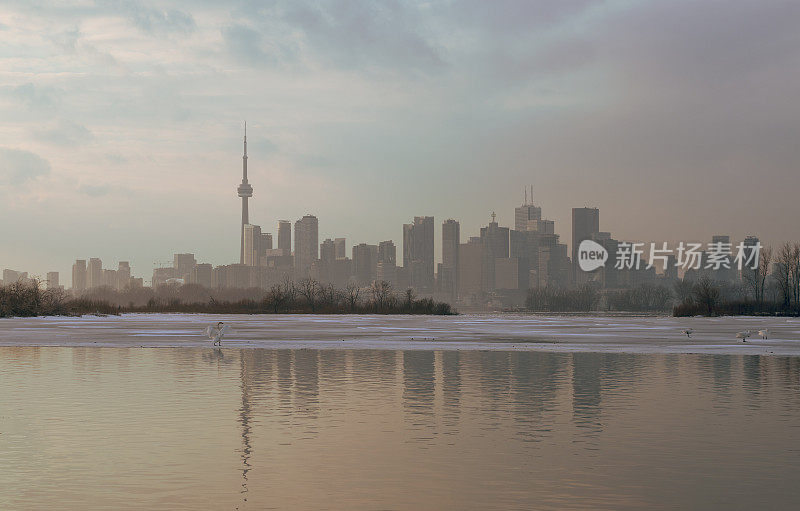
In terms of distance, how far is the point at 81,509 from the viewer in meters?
9.39

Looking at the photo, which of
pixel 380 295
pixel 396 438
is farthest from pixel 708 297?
pixel 396 438

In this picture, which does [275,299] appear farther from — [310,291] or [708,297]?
[708,297]

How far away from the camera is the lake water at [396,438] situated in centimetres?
1012

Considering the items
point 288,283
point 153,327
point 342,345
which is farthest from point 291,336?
point 288,283

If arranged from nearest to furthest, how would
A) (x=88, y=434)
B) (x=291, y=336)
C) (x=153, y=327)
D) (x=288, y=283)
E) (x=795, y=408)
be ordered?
(x=88, y=434), (x=795, y=408), (x=291, y=336), (x=153, y=327), (x=288, y=283)

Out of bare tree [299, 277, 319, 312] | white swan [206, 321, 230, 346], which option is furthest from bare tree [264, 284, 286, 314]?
white swan [206, 321, 230, 346]

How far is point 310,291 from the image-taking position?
237 feet

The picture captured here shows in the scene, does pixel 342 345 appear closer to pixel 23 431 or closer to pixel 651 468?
pixel 23 431

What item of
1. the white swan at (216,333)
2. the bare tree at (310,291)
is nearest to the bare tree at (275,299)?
the bare tree at (310,291)

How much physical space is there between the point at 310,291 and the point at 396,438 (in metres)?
58.8

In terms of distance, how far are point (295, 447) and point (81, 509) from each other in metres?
4.07

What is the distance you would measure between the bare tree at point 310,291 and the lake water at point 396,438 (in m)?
45.0

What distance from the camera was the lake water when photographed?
399 inches

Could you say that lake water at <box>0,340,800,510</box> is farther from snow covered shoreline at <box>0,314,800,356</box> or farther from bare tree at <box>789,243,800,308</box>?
bare tree at <box>789,243,800,308</box>
